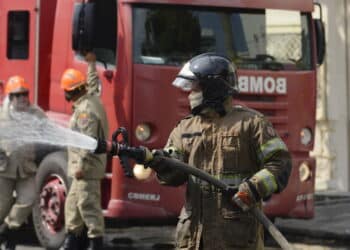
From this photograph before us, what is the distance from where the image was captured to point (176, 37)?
986cm

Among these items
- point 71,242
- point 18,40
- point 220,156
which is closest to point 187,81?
point 220,156

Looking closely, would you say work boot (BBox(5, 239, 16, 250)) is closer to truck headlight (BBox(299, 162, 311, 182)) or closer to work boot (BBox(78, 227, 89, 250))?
work boot (BBox(78, 227, 89, 250))

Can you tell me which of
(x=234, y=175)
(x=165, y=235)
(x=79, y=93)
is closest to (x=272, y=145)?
(x=234, y=175)

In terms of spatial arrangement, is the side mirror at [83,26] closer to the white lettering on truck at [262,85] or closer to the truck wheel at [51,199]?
the truck wheel at [51,199]

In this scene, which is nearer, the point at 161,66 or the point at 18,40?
the point at 161,66

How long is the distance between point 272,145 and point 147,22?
15.7 ft

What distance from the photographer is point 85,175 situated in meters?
9.45

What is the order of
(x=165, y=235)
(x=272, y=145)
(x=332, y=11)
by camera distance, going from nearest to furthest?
1. (x=272, y=145)
2. (x=165, y=235)
3. (x=332, y=11)

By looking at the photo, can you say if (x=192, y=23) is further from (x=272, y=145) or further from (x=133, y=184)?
(x=272, y=145)

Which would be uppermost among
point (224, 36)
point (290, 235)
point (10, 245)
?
point (224, 36)

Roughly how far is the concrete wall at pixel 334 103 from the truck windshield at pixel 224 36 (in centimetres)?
523

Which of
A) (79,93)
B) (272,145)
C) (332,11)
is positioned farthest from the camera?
(332,11)

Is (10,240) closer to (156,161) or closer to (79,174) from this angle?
(79,174)

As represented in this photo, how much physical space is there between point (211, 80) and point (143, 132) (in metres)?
4.53
